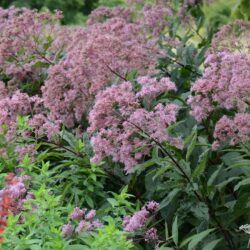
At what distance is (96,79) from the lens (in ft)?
13.1

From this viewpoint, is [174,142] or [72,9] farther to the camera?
[72,9]

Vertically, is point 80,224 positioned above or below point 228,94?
below

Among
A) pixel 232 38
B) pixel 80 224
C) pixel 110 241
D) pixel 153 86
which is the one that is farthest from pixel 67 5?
pixel 110 241

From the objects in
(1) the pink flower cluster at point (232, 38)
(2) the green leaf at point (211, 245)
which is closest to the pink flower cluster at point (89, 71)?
(1) the pink flower cluster at point (232, 38)

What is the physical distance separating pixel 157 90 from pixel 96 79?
0.74m

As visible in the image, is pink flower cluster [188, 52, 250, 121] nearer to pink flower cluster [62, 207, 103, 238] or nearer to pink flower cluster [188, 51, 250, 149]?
pink flower cluster [188, 51, 250, 149]

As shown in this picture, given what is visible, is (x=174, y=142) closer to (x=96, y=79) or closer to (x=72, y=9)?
(x=96, y=79)

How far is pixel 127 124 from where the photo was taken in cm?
306

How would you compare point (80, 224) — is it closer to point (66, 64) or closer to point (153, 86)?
point (153, 86)

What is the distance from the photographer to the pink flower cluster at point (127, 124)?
9.97ft

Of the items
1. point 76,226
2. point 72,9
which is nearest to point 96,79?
point 76,226

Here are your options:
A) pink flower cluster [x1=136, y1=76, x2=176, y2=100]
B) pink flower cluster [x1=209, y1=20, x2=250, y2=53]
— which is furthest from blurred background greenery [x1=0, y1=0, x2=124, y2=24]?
pink flower cluster [x1=136, y1=76, x2=176, y2=100]

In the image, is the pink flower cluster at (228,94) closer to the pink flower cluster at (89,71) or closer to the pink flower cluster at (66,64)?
the pink flower cluster at (66,64)

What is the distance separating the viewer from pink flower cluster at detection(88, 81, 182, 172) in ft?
9.97
